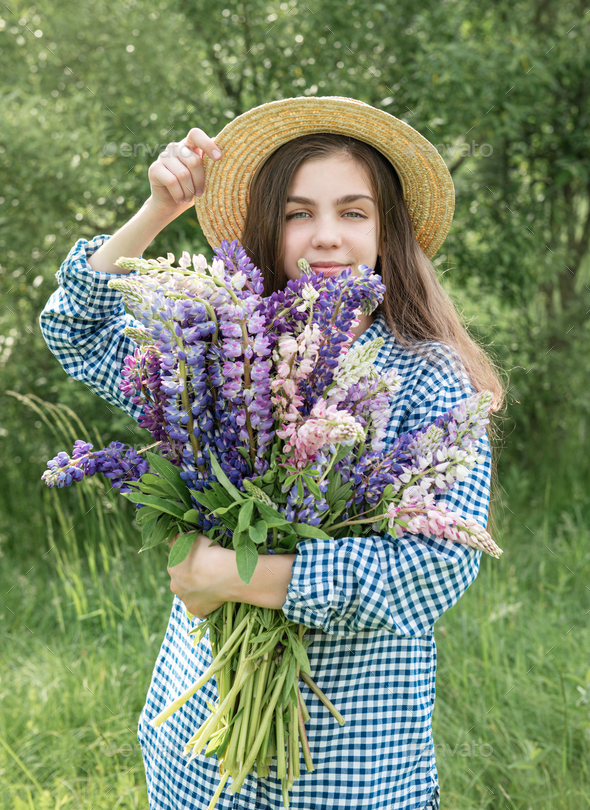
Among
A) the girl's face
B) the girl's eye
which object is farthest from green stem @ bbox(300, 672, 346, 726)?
the girl's eye

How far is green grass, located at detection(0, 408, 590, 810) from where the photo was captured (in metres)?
2.23

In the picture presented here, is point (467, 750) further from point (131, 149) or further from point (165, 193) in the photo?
point (131, 149)

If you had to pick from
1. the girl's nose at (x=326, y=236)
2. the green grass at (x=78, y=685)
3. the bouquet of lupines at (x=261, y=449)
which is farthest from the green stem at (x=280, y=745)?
the green grass at (x=78, y=685)

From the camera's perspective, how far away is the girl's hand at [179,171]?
5.15 feet

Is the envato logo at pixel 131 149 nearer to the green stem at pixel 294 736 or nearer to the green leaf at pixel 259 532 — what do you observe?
the green leaf at pixel 259 532

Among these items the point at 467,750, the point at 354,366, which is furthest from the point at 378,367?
the point at 467,750

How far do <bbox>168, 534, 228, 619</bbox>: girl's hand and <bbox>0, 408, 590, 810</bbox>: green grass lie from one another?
30.0 inches

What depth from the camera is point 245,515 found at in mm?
1025

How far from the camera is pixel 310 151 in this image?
160cm

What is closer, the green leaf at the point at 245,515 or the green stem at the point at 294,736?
the green leaf at the point at 245,515

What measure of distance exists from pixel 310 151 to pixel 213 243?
0.40 metres

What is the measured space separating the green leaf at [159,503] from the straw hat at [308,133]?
3.04ft

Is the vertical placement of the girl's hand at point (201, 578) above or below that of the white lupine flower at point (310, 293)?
below

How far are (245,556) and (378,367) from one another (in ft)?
1.94
